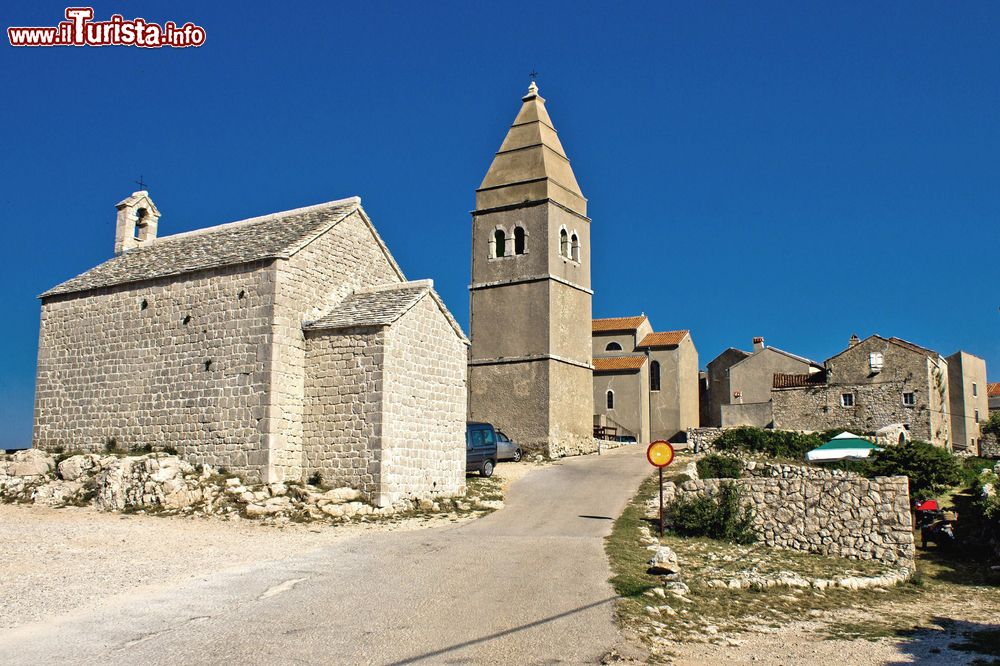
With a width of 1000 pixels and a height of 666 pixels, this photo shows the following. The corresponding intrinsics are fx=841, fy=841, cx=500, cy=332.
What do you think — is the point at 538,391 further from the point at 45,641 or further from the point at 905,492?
the point at 45,641

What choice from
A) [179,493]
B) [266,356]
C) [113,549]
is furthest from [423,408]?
[113,549]

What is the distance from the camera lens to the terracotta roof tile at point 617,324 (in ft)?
176

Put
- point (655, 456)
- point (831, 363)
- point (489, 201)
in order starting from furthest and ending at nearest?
point (831, 363) < point (489, 201) < point (655, 456)

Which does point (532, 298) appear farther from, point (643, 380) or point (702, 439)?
point (643, 380)

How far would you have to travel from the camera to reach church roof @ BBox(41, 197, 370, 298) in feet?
74.2

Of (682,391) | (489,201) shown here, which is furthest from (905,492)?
(682,391)

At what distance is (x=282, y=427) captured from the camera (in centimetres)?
2108

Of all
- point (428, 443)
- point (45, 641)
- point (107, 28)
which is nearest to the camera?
point (45, 641)

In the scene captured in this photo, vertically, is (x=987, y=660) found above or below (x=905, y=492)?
below

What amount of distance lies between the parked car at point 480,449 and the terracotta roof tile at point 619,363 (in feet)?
74.2

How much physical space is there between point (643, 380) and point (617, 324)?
19.1 ft

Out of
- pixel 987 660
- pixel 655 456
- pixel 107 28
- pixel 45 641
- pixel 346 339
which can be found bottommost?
pixel 987 660

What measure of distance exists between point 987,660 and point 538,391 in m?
27.7

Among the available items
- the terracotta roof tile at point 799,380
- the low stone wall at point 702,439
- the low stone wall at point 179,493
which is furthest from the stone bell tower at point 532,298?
the low stone wall at point 179,493
